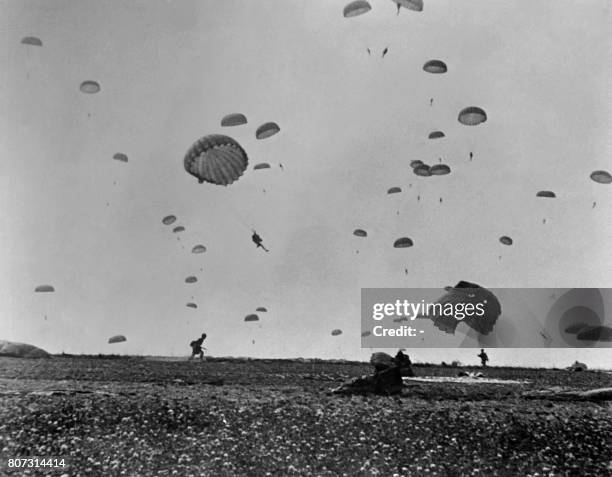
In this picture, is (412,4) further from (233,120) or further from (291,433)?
(291,433)

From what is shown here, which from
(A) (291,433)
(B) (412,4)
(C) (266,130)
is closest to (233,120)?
(C) (266,130)

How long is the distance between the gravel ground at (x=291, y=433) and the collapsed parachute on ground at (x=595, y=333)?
12.3 metres

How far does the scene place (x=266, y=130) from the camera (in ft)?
100

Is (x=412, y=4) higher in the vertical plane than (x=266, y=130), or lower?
higher

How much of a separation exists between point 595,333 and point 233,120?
65.9ft

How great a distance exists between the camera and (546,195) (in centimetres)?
3191

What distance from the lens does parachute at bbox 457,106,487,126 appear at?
29.8 m

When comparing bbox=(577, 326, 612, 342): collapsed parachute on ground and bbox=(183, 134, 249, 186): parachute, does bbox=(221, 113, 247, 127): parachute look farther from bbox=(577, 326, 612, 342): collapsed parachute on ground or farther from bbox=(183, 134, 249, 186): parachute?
bbox=(577, 326, 612, 342): collapsed parachute on ground

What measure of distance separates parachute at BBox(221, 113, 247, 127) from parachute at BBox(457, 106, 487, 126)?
31.3 feet

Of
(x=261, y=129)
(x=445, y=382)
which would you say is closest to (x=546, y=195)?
(x=445, y=382)

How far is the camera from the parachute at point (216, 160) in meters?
28.3

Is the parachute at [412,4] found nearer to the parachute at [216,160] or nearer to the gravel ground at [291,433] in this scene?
the parachute at [216,160]

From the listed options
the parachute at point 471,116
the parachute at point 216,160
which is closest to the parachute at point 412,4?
the parachute at point 471,116

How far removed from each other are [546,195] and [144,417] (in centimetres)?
2169
